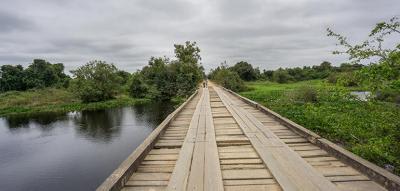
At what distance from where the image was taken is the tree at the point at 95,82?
141 ft

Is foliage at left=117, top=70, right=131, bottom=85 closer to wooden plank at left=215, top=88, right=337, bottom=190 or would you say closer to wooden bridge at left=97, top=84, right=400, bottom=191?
wooden bridge at left=97, top=84, right=400, bottom=191

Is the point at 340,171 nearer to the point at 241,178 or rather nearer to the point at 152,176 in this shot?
the point at 241,178

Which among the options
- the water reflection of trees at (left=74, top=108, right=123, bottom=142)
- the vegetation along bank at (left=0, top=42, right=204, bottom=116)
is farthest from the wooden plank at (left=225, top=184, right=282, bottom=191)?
the vegetation along bank at (left=0, top=42, right=204, bottom=116)

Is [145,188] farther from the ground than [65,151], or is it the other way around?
[145,188]

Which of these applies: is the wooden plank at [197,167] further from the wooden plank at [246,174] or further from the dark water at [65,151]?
the dark water at [65,151]

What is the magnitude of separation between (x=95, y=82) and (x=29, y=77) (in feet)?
75.4

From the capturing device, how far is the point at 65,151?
16.0 metres

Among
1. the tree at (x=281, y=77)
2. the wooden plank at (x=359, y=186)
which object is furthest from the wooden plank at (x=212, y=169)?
the tree at (x=281, y=77)

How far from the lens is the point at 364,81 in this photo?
433 cm

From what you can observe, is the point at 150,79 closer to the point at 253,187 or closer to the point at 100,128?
the point at 100,128

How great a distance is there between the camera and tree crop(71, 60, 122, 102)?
43.0m

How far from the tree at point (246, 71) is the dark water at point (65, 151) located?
149 ft

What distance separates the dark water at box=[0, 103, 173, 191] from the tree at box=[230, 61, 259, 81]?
149 ft

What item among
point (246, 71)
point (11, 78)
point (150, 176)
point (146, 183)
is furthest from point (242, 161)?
point (246, 71)
